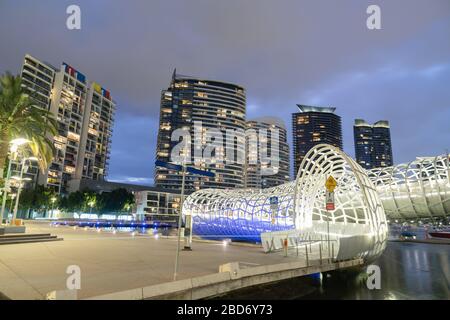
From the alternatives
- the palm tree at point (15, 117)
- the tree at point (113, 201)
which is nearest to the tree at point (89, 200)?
the tree at point (113, 201)

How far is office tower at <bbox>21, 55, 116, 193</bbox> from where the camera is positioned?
10612cm

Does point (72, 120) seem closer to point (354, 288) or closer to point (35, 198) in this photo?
point (35, 198)

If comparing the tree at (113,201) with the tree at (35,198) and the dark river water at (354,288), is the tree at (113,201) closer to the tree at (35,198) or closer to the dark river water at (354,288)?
the tree at (35,198)

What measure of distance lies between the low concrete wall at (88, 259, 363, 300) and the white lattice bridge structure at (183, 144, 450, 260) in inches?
120

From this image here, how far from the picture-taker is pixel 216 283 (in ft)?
37.4

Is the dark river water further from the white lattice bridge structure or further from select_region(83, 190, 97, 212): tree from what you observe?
select_region(83, 190, 97, 212): tree

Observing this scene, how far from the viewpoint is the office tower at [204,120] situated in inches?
7151

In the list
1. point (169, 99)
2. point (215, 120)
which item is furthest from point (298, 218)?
point (169, 99)

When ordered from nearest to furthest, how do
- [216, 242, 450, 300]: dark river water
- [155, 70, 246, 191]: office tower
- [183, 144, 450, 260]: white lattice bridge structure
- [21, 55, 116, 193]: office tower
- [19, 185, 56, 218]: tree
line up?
[216, 242, 450, 300]: dark river water → [183, 144, 450, 260]: white lattice bridge structure → [19, 185, 56, 218]: tree → [21, 55, 116, 193]: office tower → [155, 70, 246, 191]: office tower

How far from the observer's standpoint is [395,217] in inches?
1609

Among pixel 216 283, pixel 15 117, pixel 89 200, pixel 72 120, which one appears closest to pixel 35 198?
pixel 89 200

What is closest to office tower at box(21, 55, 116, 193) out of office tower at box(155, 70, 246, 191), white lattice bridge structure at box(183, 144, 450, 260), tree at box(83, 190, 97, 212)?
tree at box(83, 190, 97, 212)

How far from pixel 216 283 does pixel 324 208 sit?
29.2 meters
